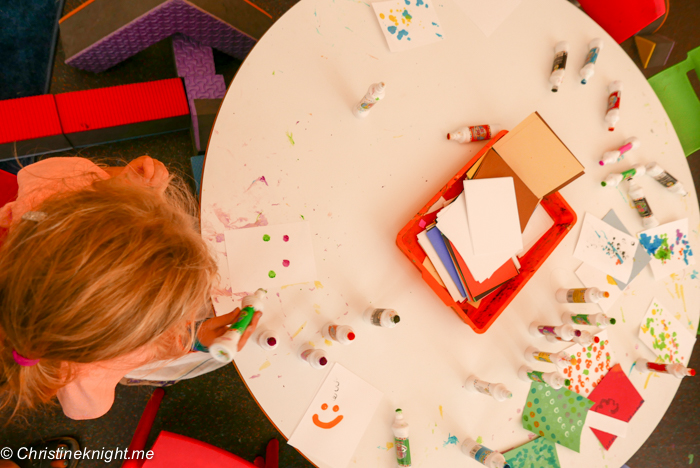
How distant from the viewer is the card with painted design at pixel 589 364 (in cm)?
102

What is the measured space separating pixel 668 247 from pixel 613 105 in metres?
0.47

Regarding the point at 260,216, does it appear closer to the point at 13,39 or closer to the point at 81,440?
the point at 81,440

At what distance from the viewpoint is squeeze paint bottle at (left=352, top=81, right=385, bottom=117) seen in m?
0.85

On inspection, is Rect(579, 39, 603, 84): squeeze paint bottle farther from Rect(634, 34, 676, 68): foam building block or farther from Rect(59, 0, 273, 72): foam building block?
Rect(59, 0, 273, 72): foam building block

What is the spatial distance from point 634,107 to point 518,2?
49 centimetres

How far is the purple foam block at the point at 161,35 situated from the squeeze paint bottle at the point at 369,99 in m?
0.69

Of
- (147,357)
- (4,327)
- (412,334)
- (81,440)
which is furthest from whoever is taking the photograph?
(81,440)

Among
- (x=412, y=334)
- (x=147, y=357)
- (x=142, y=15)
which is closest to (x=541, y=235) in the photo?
(x=412, y=334)

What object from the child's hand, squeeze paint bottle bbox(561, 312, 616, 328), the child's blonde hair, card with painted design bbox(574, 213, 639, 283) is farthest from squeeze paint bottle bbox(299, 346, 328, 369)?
card with painted design bbox(574, 213, 639, 283)

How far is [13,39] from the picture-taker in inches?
55.0

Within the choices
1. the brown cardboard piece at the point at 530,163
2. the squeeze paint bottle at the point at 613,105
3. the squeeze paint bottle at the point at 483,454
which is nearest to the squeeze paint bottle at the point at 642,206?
the squeeze paint bottle at the point at 613,105

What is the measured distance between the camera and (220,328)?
0.77 metres

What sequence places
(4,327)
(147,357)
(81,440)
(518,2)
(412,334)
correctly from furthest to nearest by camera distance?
1. (81,440)
2. (518,2)
3. (412,334)
4. (147,357)
5. (4,327)

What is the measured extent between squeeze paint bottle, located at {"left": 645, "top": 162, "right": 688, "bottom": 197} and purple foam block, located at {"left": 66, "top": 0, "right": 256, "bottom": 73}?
1.38m
